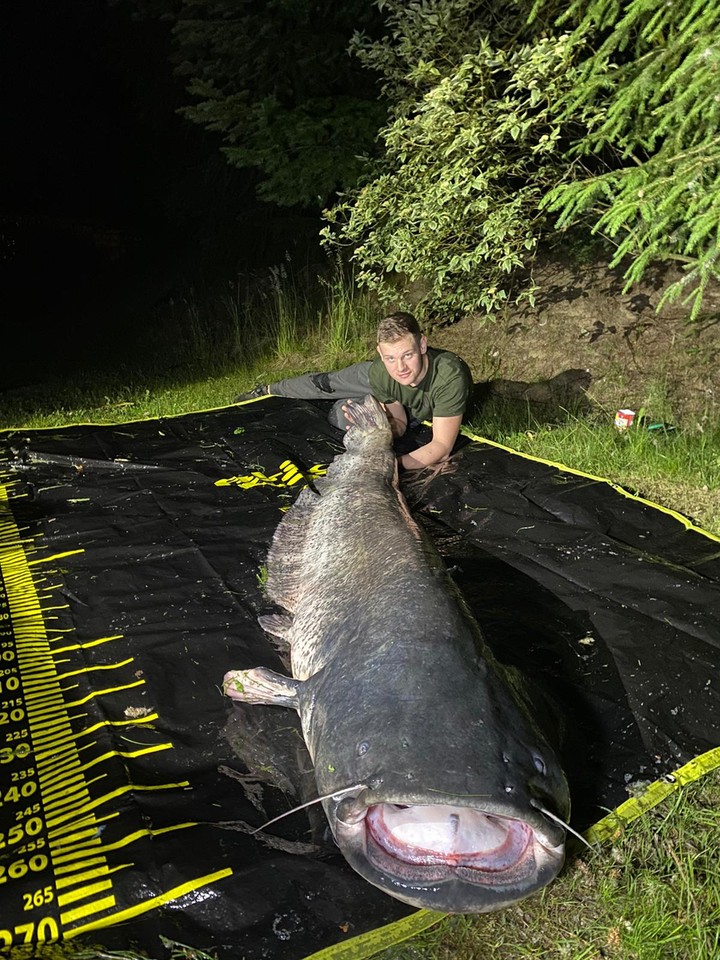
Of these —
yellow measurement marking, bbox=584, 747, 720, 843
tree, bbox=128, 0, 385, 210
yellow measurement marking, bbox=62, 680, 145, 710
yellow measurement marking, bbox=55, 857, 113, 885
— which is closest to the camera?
yellow measurement marking, bbox=55, 857, 113, 885

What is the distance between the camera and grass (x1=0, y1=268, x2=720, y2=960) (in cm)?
179

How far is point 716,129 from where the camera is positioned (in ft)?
14.1

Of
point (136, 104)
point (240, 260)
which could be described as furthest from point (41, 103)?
point (240, 260)

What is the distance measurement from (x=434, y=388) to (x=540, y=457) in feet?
2.60

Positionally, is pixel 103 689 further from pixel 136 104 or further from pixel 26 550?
pixel 136 104

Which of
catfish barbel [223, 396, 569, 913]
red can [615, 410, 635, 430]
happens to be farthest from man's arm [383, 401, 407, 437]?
catfish barbel [223, 396, 569, 913]

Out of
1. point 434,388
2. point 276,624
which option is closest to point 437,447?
point 434,388

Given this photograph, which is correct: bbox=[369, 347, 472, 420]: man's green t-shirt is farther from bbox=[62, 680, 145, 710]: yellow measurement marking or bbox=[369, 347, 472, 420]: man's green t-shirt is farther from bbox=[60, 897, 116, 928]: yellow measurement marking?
bbox=[60, 897, 116, 928]: yellow measurement marking

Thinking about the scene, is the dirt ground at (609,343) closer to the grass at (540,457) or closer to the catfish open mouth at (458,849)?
the grass at (540,457)

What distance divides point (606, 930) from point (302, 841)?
2.62 feet

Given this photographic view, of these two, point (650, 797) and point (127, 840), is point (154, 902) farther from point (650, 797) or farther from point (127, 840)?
point (650, 797)

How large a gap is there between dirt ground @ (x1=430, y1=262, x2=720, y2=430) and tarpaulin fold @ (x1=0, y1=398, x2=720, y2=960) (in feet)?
6.66

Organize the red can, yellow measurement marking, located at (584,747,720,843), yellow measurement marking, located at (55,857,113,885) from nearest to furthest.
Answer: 1. yellow measurement marking, located at (55,857,113,885)
2. yellow measurement marking, located at (584,747,720,843)
3. the red can

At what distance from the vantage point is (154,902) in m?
1.81
